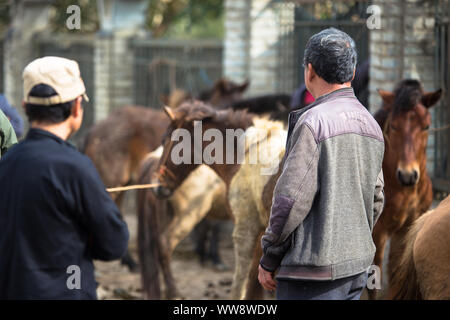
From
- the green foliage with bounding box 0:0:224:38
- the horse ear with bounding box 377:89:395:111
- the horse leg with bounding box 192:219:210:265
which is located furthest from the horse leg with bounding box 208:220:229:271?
the green foliage with bounding box 0:0:224:38

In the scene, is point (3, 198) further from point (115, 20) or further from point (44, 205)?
point (115, 20)

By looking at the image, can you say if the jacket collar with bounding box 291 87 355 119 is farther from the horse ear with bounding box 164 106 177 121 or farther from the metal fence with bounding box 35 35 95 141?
the metal fence with bounding box 35 35 95 141

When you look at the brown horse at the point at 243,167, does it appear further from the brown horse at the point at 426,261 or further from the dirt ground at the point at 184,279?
the dirt ground at the point at 184,279

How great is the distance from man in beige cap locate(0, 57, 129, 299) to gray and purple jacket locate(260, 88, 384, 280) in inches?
31.0

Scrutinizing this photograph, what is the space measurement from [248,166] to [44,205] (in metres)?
2.92

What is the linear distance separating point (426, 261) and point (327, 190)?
1046mm

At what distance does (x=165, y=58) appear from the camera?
13.9 meters

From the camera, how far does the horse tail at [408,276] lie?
3998mm

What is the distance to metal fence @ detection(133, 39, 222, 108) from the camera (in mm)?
13438

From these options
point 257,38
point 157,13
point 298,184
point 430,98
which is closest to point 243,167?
point 430,98

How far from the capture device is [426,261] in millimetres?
3826

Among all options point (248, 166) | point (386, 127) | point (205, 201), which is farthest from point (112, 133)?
point (386, 127)

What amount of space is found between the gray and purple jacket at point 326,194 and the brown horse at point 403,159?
6.87ft

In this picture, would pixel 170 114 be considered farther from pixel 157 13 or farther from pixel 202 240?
pixel 157 13
